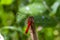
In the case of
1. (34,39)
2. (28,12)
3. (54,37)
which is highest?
(28,12)

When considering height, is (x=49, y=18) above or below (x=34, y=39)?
above

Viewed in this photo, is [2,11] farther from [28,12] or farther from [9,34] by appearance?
[28,12]

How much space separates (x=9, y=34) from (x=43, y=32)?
0.23m

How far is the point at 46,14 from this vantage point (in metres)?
1.33

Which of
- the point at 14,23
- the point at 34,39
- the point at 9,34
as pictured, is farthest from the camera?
the point at 14,23

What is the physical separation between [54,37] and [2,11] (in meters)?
0.45

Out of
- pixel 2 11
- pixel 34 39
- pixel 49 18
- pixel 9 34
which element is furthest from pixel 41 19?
pixel 34 39

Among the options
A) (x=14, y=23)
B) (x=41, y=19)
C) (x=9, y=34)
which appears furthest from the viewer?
(x=14, y=23)

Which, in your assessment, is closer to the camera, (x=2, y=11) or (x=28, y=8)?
(x=28, y=8)

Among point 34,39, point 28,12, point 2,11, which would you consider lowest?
point 34,39

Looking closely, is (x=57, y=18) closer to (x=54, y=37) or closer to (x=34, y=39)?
(x=54, y=37)

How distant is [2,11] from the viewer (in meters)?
1.56

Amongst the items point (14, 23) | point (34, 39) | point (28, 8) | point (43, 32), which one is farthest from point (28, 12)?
point (34, 39)

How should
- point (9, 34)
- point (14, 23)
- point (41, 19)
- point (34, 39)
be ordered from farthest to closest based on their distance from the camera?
point (14, 23) < point (9, 34) < point (41, 19) < point (34, 39)
